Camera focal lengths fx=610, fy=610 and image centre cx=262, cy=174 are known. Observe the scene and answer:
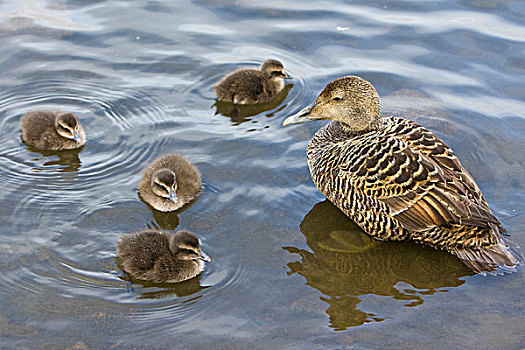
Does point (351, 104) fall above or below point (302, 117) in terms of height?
above

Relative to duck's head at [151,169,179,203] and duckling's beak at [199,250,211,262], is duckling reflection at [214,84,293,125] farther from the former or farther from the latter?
duckling's beak at [199,250,211,262]

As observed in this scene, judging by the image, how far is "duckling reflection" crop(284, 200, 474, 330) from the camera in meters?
4.33

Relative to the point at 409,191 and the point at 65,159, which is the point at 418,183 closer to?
the point at 409,191

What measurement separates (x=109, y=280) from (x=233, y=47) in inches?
154

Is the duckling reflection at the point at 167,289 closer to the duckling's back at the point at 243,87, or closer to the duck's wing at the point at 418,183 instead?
the duck's wing at the point at 418,183

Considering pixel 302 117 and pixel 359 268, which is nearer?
pixel 359 268

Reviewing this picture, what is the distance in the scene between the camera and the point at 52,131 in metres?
5.65

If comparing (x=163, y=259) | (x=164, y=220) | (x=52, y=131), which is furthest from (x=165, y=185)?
(x=52, y=131)

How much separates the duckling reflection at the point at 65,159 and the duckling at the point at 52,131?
45 millimetres

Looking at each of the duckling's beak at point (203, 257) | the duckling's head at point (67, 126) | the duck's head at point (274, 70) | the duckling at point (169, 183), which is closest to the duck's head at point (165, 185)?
the duckling at point (169, 183)

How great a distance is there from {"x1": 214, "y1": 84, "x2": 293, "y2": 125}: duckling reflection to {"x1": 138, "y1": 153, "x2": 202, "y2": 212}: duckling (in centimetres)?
120

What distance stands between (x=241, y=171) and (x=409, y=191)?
64.4 inches

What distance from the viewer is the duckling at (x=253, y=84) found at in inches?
255

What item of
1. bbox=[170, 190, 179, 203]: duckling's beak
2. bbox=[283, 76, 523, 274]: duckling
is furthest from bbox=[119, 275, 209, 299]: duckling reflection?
bbox=[283, 76, 523, 274]: duckling
